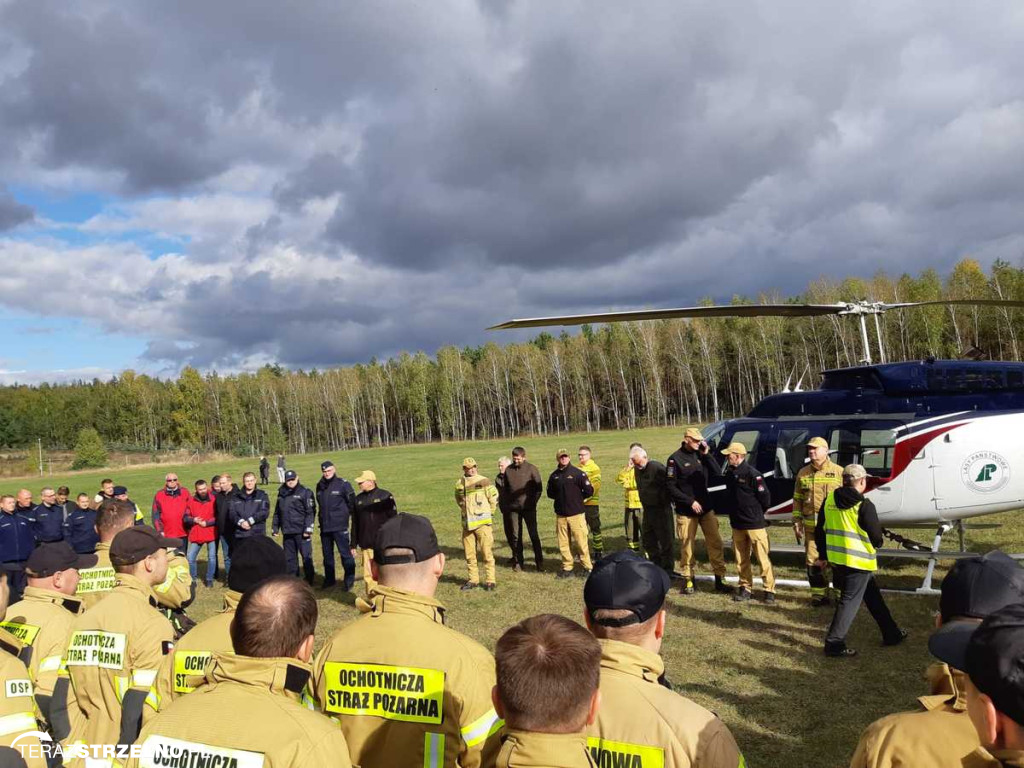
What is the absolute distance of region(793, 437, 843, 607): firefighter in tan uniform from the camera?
866 centimetres

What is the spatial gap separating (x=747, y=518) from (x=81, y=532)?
37.4 ft

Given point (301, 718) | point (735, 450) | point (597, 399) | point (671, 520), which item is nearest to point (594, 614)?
point (301, 718)

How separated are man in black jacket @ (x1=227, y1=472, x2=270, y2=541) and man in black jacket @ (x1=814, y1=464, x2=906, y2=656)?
28.6 feet

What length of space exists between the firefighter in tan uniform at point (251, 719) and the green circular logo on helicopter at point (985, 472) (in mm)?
9757

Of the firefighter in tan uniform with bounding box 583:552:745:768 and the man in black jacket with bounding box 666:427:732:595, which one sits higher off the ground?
the firefighter in tan uniform with bounding box 583:552:745:768

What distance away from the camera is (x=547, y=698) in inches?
72.4

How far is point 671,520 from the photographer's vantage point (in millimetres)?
10539

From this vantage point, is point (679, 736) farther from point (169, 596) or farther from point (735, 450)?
point (735, 450)

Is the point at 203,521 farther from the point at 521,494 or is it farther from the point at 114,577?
the point at 114,577

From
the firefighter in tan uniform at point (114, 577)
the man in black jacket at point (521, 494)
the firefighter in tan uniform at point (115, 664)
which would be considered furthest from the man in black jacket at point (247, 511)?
the firefighter in tan uniform at point (115, 664)

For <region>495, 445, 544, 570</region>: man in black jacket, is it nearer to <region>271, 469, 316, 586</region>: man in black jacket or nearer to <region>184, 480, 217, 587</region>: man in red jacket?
<region>271, 469, 316, 586</region>: man in black jacket

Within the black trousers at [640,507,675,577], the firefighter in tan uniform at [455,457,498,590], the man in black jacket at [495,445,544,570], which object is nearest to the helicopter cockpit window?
the black trousers at [640,507,675,577]

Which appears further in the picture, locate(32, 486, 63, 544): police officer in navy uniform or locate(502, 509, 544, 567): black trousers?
locate(32, 486, 63, 544): police officer in navy uniform

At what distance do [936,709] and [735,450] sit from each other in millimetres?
7106
